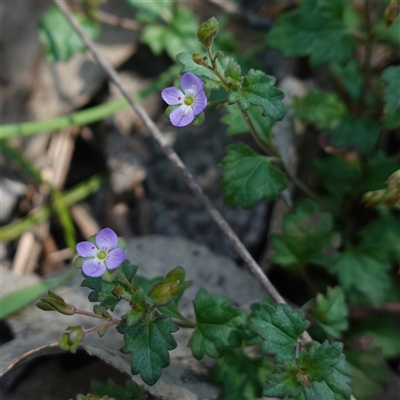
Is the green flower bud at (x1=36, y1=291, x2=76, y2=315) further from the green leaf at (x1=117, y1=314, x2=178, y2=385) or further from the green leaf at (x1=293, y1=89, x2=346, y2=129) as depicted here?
the green leaf at (x1=293, y1=89, x2=346, y2=129)

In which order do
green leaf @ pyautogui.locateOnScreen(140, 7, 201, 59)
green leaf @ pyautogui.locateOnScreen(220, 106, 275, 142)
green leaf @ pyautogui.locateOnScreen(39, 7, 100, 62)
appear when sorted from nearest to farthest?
green leaf @ pyautogui.locateOnScreen(220, 106, 275, 142) < green leaf @ pyautogui.locateOnScreen(39, 7, 100, 62) < green leaf @ pyautogui.locateOnScreen(140, 7, 201, 59)

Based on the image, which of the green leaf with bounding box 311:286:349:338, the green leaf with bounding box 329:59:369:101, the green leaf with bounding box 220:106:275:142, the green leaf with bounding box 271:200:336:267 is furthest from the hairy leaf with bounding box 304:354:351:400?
the green leaf with bounding box 329:59:369:101

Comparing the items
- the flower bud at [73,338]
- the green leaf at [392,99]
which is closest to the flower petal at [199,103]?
the flower bud at [73,338]

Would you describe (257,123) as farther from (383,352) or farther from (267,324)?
(383,352)

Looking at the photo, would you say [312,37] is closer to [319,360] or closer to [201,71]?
[201,71]

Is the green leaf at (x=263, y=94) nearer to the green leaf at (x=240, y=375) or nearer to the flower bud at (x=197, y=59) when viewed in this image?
the flower bud at (x=197, y=59)

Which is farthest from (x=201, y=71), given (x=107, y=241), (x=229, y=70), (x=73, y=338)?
(x=73, y=338)
